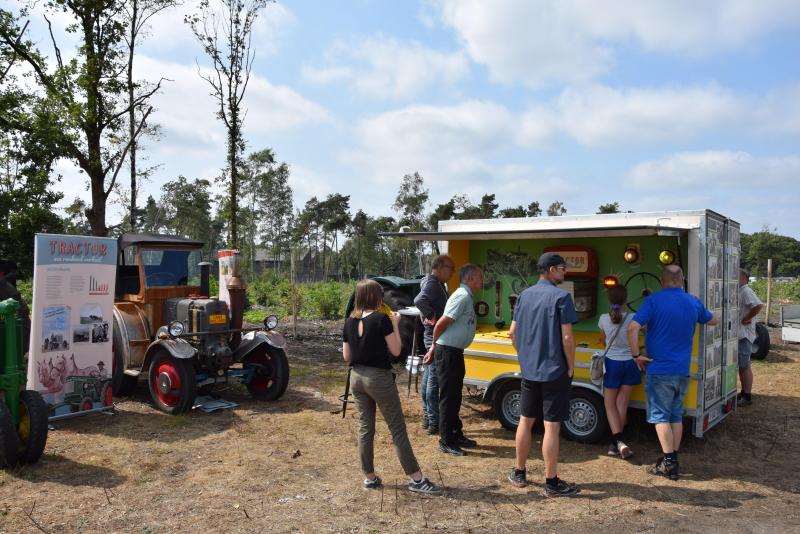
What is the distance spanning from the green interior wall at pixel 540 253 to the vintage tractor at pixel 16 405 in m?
5.01

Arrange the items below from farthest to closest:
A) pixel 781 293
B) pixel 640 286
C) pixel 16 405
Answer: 1. pixel 781 293
2. pixel 640 286
3. pixel 16 405

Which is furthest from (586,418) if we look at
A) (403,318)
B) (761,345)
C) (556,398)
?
(761,345)

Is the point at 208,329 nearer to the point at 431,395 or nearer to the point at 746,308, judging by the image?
the point at 431,395

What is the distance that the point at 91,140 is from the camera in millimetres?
11164

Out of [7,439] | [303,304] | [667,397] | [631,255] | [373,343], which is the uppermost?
[631,255]

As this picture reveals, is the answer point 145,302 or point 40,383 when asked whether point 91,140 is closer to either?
point 145,302

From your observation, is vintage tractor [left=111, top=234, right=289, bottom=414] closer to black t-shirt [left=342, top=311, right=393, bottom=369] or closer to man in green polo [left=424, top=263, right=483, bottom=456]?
man in green polo [left=424, top=263, right=483, bottom=456]

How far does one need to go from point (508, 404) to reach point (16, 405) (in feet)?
15.1

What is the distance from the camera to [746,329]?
729 centimetres

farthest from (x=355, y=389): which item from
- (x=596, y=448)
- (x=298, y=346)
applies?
(x=298, y=346)

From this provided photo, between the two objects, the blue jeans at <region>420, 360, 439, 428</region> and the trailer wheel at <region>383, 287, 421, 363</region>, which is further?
the trailer wheel at <region>383, 287, 421, 363</region>

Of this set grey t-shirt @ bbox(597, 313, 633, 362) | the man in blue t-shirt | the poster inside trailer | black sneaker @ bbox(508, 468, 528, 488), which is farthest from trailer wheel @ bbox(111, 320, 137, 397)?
the man in blue t-shirt

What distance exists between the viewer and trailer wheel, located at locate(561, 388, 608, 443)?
5.57m

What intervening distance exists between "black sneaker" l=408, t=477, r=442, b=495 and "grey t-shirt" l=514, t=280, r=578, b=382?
107cm
